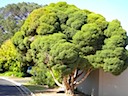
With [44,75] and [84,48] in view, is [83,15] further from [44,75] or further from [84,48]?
[44,75]

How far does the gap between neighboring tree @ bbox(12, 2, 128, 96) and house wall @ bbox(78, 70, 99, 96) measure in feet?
6.37

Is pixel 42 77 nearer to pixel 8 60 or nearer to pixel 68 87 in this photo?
pixel 68 87

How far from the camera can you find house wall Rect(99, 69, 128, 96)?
14.4m

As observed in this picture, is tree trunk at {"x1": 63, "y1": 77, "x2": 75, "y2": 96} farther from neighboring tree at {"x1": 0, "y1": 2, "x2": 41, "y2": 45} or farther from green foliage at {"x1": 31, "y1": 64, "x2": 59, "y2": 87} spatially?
neighboring tree at {"x1": 0, "y1": 2, "x2": 41, "y2": 45}

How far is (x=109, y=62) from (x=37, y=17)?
4575 mm

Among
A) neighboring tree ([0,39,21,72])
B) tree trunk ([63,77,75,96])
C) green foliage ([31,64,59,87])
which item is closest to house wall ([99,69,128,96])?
tree trunk ([63,77,75,96])

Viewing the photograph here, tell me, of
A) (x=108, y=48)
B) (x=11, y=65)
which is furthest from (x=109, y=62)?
(x=11, y=65)

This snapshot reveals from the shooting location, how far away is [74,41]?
13648mm

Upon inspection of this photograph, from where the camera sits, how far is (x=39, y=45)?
13.6m

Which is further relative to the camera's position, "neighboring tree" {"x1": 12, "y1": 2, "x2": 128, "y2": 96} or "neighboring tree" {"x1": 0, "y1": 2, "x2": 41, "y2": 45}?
"neighboring tree" {"x1": 0, "y1": 2, "x2": 41, "y2": 45}

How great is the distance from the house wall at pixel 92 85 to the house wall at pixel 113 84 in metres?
0.67

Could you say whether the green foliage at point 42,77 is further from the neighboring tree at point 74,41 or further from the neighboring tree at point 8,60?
the neighboring tree at point 8,60

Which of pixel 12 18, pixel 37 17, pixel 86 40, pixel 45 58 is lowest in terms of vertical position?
pixel 45 58

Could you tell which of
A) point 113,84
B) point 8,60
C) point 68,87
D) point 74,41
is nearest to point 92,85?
point 68,87
